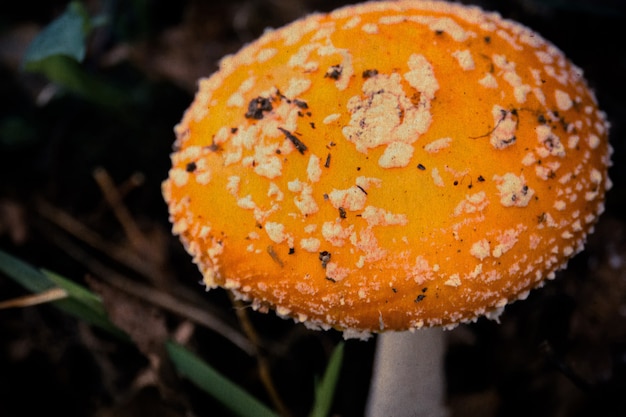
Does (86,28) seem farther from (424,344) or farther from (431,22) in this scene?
(424,344)

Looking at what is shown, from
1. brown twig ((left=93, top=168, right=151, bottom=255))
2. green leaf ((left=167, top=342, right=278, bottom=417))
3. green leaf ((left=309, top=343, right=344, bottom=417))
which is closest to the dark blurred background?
brown twig ((left=93, top=168, right=151, bottom=255))

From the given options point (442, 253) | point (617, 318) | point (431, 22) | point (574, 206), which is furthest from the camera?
point (617, 318)

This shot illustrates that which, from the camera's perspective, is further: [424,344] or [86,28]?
[86,28]

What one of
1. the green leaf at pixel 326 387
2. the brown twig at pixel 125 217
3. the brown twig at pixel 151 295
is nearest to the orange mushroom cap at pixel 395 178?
the green leaf at pixel 326 387

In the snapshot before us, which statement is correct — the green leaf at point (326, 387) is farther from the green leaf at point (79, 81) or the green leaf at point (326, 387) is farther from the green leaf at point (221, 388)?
the green leaf at point (79, 81)

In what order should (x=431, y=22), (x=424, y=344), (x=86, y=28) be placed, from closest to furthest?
(x=431, y=22) → (x=424, y=344) → (x=86, y=28)

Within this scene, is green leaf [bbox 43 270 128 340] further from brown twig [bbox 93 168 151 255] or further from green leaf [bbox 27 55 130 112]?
green leaf [bbox 27 55 130 112]

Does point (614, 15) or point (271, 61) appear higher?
point (271, 61)

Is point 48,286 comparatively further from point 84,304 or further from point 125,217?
point 125,217

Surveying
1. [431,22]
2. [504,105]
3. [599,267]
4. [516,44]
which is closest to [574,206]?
[504,105]
